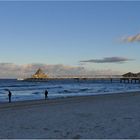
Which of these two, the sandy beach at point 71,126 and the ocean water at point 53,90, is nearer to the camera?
the sandy beach at point 71,126

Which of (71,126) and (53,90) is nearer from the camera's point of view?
(71,126)

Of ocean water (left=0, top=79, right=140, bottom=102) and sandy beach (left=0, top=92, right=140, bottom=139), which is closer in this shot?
sandy beach (left=0, top=92, right=140, bottom=139)

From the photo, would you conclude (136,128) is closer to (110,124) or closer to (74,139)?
(110,124)

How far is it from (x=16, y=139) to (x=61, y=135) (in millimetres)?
1272

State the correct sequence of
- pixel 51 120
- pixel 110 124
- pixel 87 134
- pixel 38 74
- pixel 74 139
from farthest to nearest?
pixel 38 74
pixel 51 120
pixel 110 124
pixel 87 134
pixel 74 139

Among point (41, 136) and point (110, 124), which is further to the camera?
point (110, 124)

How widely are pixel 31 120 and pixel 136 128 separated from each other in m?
4.17

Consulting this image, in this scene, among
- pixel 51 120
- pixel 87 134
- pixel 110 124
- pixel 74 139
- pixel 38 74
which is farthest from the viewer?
pixel 38 74

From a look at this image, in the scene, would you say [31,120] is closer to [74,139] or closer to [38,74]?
[74,139]

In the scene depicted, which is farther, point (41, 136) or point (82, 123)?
point (82, 123)

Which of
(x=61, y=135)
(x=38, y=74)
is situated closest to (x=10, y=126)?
(x=61, y=135)

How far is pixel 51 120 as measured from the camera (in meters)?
13.1

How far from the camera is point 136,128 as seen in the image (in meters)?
10.8

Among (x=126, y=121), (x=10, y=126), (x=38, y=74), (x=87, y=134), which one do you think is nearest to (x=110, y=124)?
(x=126, y=121)
